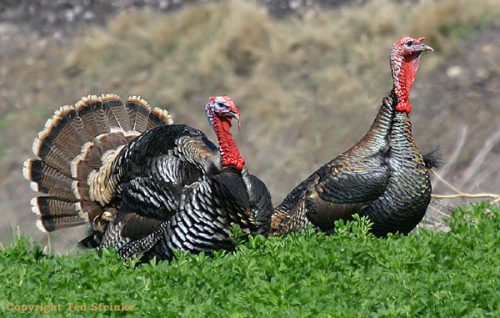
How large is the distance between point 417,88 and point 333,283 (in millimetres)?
9283

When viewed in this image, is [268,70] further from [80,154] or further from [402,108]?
[402,108]

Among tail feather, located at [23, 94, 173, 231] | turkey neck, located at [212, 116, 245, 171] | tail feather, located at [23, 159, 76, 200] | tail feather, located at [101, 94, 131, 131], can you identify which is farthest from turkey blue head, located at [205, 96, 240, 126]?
tail feather, located at [23, 159, 76, 200]

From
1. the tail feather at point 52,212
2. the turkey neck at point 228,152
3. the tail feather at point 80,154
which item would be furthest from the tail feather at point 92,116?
the turkey neck at point 228,152

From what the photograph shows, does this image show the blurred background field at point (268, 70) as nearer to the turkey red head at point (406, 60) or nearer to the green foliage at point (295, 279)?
the turkey red head at point (406, 60)

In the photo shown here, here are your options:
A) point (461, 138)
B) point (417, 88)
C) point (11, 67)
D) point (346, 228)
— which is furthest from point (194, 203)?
point (11, 67)

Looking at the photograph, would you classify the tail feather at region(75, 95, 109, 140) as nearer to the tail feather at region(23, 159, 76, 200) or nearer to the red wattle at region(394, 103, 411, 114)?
the tail feather at region(23, 159, 76, 200)

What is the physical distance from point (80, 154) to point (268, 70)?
24.8 ft

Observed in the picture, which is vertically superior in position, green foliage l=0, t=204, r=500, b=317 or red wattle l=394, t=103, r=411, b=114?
red wattle l=394, t=103, r=411, b=114

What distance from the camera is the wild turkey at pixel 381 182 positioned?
30.8ft

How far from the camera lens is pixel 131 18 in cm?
1939

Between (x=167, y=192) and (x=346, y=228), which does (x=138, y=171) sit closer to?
(x=167, y=192)

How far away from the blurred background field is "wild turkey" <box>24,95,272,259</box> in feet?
10.1

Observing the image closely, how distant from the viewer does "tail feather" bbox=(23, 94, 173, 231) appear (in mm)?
9883

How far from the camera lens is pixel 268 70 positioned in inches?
686
